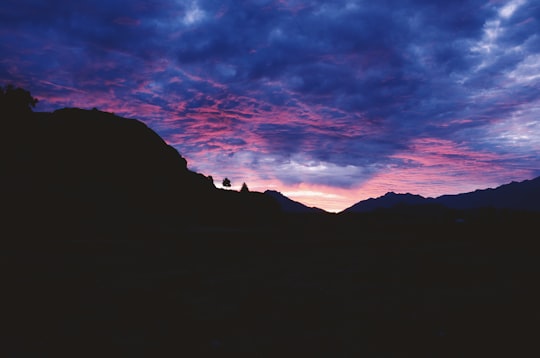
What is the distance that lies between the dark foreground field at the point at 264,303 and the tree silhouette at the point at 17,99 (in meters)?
35.6

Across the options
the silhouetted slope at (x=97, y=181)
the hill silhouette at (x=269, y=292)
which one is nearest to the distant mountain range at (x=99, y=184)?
the silhouetted slope at (x=97, y=181)

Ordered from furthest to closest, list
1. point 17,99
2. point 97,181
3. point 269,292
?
point 17,99 → point 97,181 → point 269,292

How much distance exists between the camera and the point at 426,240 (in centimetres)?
1569

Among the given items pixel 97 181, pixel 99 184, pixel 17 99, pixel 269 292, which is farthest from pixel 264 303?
pixel 17 99

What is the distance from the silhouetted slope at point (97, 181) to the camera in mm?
20875

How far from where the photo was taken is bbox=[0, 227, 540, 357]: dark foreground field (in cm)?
478

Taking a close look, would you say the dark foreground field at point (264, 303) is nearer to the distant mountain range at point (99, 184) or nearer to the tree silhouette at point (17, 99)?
the distant mountain range at point (99, 184)

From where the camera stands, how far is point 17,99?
127 feet

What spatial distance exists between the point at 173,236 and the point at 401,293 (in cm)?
945

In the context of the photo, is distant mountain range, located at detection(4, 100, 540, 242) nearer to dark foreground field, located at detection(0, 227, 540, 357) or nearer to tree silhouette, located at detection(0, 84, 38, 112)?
tree silhouette, located at detection(0, 84, 38, 112)

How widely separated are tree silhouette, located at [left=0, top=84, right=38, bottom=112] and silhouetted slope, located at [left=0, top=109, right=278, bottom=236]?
5068mm

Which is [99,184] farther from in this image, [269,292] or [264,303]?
[264,303]

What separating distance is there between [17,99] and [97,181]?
20.2 meters

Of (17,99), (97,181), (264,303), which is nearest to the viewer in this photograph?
(264,303)
